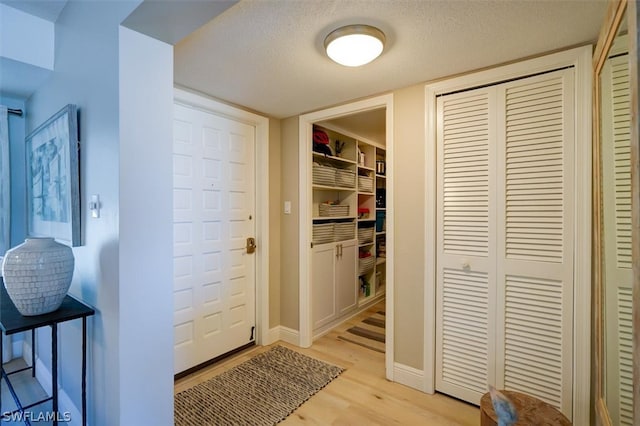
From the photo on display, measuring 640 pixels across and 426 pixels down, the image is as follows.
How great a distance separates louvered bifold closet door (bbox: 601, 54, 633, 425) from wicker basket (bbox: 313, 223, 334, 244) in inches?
82.3

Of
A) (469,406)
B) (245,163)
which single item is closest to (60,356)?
(245,163)

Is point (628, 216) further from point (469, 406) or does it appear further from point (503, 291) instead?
point (469, 406)

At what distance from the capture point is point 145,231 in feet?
4.08

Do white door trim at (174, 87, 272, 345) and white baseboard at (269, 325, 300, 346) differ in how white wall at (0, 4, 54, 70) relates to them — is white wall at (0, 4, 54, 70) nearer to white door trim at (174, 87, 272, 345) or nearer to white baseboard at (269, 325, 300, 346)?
white door trim at (174, 87, 272, 345)

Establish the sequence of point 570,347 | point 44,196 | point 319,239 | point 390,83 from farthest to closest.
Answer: point 319,239 < point 390,83 < point 44,196 < point 570,347

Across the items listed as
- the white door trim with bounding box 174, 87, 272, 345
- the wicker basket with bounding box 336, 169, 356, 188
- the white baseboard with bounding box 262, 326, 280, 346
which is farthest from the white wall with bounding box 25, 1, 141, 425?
the wicker basket with bounding box 336, 169, 356, 188

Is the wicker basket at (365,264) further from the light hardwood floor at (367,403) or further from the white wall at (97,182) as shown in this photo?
the white wall at (97,182)

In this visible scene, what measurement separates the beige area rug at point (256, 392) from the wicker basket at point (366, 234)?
163cm

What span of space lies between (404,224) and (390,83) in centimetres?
102

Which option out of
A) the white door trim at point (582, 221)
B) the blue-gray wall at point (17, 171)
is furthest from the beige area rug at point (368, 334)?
the blue-gray wall at point (17, 171)

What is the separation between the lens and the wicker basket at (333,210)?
3.16m

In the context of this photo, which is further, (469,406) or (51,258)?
(469,406)

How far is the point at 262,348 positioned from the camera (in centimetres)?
272

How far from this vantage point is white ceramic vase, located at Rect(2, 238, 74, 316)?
127cm
